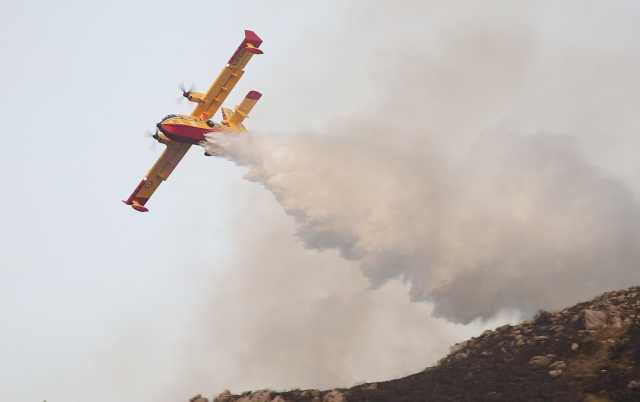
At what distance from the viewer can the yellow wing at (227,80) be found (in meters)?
60.3

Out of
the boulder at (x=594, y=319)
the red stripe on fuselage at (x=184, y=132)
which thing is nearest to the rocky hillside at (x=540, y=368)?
the boulder at (x=594, y=319)

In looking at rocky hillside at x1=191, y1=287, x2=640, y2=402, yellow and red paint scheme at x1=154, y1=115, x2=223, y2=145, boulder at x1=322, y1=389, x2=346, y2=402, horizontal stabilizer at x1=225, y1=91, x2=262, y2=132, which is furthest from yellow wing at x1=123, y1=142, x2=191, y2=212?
boulder at x1=322, y1=389, x2=346, y2=402

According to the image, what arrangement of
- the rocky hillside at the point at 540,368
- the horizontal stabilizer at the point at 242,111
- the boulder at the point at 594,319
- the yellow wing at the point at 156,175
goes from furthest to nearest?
the yellow wing at the point at 156,175
the horizontal stabilizer at the point at 242,111
the boulder at the point at 594,319
the rocky hillside at the point at 540,368

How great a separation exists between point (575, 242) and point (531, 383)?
24.0 metres

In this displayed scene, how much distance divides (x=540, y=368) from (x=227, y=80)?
2951 centimetres

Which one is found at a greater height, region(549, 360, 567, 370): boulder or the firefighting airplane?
the firefighting airplane

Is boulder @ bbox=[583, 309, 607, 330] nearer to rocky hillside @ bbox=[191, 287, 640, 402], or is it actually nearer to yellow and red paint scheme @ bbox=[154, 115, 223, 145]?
rocky hillside @ bbox=[191, 287, 640, 402]

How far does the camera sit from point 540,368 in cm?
4509

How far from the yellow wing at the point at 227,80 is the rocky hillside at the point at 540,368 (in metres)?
22.4

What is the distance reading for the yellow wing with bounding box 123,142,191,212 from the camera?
65.4 m

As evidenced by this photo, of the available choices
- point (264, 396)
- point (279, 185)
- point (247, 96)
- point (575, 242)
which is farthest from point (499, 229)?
point (264, 396)

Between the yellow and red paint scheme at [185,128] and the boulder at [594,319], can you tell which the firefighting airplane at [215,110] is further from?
the boulder at [594,319]

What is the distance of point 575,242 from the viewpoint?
213 feet

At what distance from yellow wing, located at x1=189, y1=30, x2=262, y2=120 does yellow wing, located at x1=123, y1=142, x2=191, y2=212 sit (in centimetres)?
400
